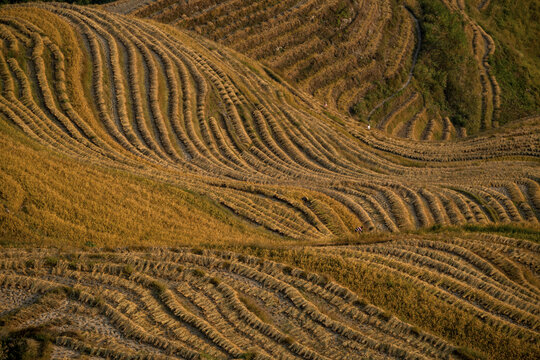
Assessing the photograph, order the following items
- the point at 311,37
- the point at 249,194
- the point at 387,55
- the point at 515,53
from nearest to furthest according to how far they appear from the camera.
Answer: the point at 249,194, the point at 311,37, the point at 387,55, the point at 515,53

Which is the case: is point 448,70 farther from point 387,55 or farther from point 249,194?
point 249,194

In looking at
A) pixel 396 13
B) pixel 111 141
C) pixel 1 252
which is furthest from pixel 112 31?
pixel 396 13

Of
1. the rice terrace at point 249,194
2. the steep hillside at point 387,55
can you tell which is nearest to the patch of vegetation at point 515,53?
the steep hillside at point 387,55

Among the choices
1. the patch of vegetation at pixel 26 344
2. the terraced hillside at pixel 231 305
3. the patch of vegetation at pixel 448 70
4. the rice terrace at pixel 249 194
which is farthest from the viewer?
the patch of vegetation at pixel 448 70

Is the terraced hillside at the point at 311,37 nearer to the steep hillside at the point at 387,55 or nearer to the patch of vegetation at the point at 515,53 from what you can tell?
the steep hillside at the point at 387,55

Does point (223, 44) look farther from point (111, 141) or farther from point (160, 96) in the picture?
point (111, 141)

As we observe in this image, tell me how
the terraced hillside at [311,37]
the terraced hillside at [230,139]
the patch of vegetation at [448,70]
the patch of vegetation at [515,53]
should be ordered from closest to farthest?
the terraced hillside at [230,139]
the terraced hillside at [311,37]
the patch of vegetation at [448,70]
the patch of vegetation at [515,53]

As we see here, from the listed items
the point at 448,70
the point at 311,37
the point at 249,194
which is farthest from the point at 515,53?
the point at 249,194
